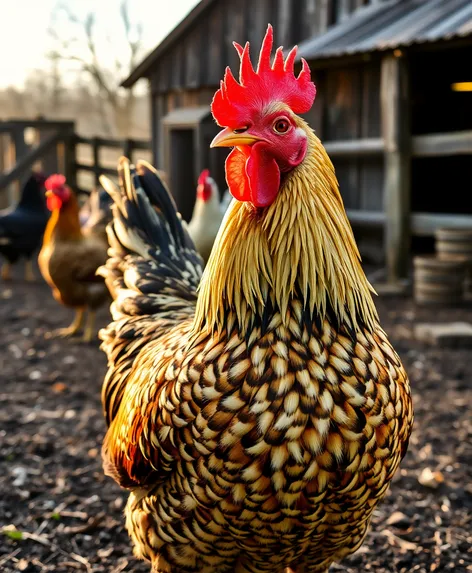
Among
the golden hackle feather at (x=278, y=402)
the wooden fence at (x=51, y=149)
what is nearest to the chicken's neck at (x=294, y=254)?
the golden hackle feather at (x=278, y=402)

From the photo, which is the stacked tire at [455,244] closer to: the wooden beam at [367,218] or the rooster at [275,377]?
the wooden beam at [367,218]

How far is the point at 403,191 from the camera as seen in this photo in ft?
24.6

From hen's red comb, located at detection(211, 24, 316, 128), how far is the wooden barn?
500cm

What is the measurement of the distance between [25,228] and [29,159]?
3660mm

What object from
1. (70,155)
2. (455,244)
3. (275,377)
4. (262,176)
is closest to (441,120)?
(455,244)

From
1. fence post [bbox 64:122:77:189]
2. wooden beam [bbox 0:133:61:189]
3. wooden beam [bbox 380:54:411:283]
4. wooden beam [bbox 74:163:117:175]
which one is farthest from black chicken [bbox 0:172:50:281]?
wooden beam [bbox 380:54:411:283]

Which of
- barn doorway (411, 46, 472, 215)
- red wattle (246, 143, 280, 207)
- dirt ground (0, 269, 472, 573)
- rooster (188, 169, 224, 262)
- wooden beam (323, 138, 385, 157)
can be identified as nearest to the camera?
red wattle (246, 143, 280, 207)

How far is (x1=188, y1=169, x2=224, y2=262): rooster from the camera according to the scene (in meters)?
6.48

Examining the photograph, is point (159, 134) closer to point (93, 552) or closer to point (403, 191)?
point (403, 191)

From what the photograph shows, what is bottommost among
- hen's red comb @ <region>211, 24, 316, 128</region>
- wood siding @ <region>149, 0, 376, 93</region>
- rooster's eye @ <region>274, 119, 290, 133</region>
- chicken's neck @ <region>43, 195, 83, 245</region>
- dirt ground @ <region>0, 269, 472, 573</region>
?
dirt ground @ <region>0, 269, 472, 573</region>

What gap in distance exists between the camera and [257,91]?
184 cm

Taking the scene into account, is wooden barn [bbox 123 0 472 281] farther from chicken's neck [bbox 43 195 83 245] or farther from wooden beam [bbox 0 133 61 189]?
chicken's neck [bbox 43 195 83 245]

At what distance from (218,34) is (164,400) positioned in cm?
869

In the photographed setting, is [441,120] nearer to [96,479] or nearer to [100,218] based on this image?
[100,218]
